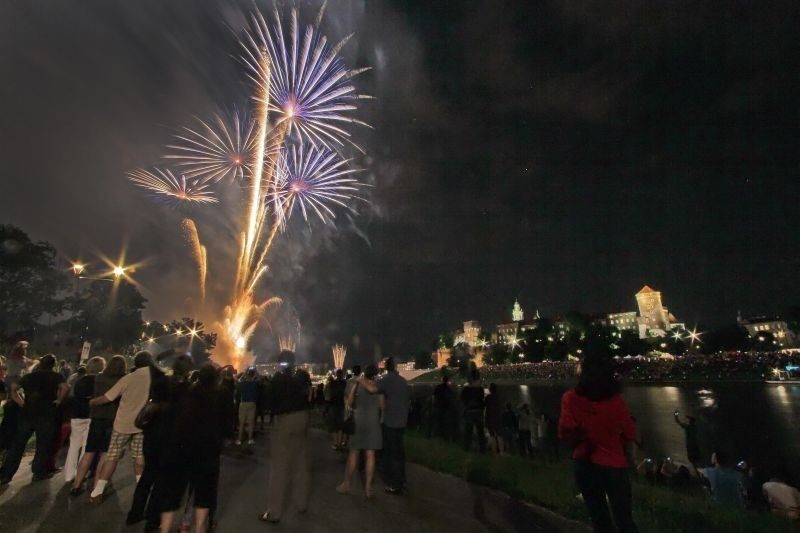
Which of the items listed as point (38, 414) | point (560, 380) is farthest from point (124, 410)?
point (560, 380)

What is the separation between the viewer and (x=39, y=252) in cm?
5700

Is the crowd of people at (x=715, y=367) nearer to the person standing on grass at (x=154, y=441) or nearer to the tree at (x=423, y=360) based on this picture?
the person standing on grass at (x=154, y=441)

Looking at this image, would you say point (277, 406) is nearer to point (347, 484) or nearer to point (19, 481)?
point (347, 484)

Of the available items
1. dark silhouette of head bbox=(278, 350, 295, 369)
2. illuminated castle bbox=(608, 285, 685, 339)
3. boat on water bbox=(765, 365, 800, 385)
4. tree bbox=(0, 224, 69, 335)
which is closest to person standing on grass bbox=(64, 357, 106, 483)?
dark silhouette of head bbox=(278, 350, 295, 369)

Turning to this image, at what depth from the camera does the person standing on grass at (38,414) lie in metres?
6.99

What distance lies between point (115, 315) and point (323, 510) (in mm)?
84009

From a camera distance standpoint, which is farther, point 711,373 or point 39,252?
point 711,373

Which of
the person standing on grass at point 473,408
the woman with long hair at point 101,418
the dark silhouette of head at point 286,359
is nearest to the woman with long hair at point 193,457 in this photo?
the dark silhouette of head at point 286,359

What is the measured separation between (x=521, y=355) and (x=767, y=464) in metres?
117

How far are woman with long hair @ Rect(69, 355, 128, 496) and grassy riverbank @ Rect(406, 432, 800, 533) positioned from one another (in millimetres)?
5776

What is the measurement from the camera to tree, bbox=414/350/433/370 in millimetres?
184250

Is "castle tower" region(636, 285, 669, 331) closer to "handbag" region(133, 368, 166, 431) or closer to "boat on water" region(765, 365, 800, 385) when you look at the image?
"boat on water" region(765, 365, 800, 385)

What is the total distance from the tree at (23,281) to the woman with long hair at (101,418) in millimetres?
63938

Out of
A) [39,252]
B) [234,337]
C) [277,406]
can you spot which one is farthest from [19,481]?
[39,252]
